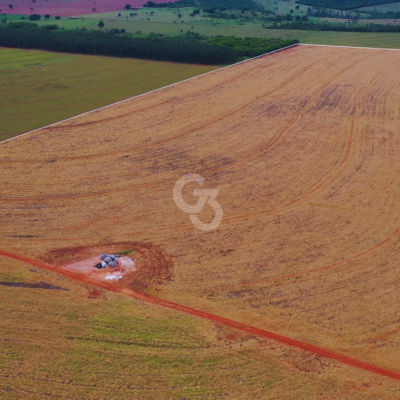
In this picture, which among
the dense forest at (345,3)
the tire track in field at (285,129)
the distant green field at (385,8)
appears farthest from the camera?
the dense forest at (345,3)

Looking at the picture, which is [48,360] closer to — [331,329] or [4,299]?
[4,299]

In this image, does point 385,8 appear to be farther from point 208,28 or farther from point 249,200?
point 249,200

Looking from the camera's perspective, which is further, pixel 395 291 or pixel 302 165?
pixel 302 165

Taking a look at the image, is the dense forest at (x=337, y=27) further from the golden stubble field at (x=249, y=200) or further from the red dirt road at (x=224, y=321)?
the red dirt road at (x=224, y=321)

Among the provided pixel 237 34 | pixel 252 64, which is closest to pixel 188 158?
pixel 252 64

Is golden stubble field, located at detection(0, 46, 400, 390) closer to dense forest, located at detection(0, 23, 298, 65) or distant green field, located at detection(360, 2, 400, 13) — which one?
dense forest, located at detection(0, 23, 298, 65)

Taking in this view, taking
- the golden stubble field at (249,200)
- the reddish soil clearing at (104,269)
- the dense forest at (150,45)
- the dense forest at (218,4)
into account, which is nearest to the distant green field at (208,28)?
the dense forest at (150,45)

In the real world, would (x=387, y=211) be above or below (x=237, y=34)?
below

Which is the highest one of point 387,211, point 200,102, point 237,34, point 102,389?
point 237,34
